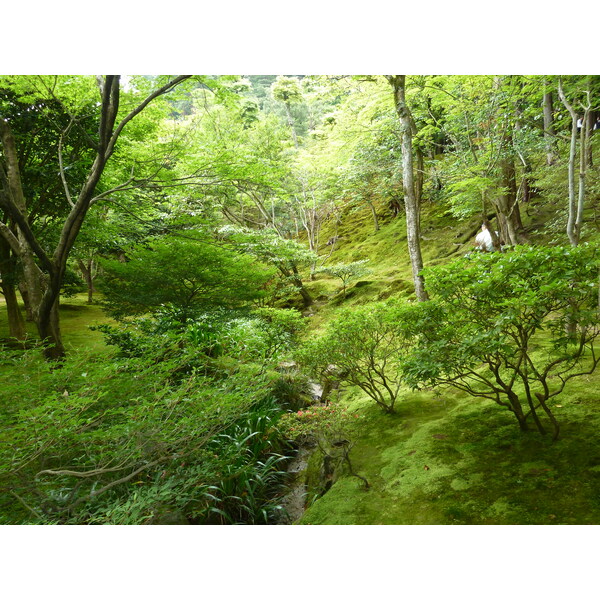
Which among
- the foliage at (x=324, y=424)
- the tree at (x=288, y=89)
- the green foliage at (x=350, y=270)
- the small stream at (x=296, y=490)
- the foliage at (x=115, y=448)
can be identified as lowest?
the small stream at (x=296, y=490)

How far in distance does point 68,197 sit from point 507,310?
10.7 ft

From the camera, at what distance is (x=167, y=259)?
3670 millimetres

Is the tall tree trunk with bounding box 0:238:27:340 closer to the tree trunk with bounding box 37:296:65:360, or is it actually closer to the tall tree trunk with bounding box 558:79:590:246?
the tree trunk with bounding box 37:296:65:360

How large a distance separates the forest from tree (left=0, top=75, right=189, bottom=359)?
0.02 m

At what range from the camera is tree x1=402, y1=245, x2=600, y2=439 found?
1570 millimetres

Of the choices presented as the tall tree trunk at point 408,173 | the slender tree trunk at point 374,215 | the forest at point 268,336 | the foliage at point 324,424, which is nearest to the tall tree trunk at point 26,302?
the forest at point 268,336

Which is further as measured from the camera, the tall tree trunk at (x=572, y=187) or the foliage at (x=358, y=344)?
the foliage at (x=358, y=344)

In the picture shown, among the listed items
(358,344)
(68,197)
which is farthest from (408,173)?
(68,197)

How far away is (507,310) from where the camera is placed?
A: 5.33ft

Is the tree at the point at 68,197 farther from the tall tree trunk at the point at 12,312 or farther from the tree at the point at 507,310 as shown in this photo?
the tree at the point at 507,310

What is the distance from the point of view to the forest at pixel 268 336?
5.44 feet

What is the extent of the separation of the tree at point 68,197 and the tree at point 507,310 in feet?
8.27

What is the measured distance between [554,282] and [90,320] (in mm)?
4277
